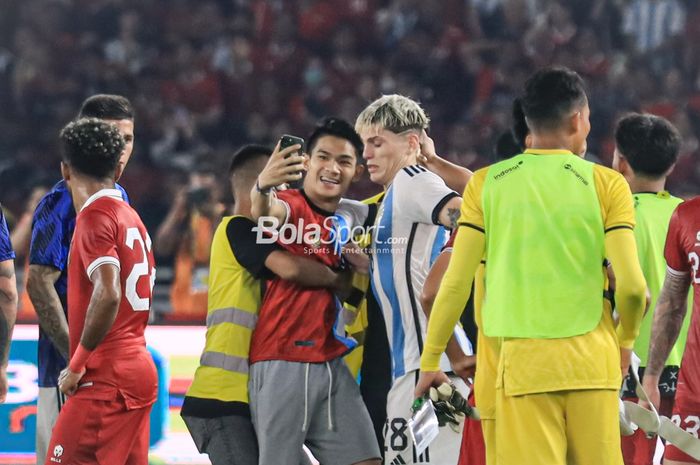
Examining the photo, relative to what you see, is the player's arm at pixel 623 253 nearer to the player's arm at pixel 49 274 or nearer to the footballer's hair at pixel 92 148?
the footballer's hair at pixel 92 148

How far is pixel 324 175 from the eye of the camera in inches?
209

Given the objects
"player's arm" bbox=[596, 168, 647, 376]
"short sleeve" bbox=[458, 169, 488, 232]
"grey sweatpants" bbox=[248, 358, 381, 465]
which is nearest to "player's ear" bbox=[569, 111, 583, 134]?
"player's arm" bbox=[596, 168, 647, 376]

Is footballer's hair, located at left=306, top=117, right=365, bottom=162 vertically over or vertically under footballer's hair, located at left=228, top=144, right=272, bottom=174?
over

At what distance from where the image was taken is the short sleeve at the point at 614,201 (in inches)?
156

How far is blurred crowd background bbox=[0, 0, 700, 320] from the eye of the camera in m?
14.0

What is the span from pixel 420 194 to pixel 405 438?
3.43ft

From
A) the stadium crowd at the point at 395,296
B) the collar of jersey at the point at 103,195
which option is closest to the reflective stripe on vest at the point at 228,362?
the stadium crowd at the point at 395,296

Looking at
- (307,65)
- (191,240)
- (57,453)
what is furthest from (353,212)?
(307,65)

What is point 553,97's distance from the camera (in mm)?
4148

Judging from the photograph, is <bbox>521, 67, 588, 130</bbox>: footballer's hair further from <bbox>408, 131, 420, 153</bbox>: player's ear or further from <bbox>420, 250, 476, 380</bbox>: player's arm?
<bbox>408, 131, 420, 153</bbox>: player's ear

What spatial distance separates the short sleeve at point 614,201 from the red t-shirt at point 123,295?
1.97 metres

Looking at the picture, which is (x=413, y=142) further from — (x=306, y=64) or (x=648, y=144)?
(x=306, y=64)

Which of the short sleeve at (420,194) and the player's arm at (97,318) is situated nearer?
the player's arm at (97,318)

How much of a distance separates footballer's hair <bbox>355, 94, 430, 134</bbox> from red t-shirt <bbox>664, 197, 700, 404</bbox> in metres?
1.29
